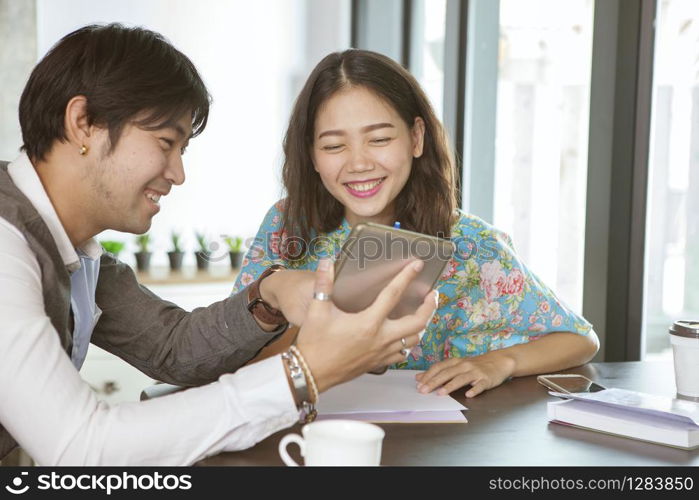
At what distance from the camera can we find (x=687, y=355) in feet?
4.64

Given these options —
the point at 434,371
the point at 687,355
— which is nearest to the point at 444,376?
the point at 434,371

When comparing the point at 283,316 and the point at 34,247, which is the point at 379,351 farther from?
the point at 34,247

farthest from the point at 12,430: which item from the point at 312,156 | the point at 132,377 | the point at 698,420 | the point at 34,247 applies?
the point at 132,377

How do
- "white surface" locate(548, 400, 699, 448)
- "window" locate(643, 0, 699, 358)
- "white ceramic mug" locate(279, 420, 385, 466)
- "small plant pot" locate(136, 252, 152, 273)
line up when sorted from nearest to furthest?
"white ceramic mug" locate(279, 420, 385, 466)
"white surface" locate(548, 400, 699, 448)
"window" locate(643, 0, 699, 358)
"small plant pot" locate(136, 252, 152, 273)

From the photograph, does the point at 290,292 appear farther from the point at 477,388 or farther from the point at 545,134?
the point at 545,134

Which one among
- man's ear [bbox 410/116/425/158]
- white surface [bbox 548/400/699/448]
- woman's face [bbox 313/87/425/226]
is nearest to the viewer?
white surface [bbox 548/400/699/448]

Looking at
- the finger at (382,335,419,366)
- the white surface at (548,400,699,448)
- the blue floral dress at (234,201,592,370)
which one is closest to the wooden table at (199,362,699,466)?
the white surface at (548,400,699,448)

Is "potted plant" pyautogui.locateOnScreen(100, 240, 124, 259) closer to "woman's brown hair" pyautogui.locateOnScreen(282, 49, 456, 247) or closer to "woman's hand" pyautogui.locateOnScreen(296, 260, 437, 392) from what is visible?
"woman's brown hair" pyautogui.locateOnScreen(282, 49, 456, 247)

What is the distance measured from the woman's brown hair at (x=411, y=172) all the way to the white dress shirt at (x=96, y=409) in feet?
3.21

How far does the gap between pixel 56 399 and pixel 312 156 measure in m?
1.13

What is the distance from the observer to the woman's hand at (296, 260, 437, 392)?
40.6 inches

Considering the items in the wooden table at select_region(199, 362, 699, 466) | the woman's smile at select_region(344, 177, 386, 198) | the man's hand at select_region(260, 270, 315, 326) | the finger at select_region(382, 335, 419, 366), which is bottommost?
the wooden table at select_region(199, 362, 699, 466)

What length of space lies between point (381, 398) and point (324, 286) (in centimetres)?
36

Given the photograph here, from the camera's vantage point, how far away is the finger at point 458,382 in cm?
141
